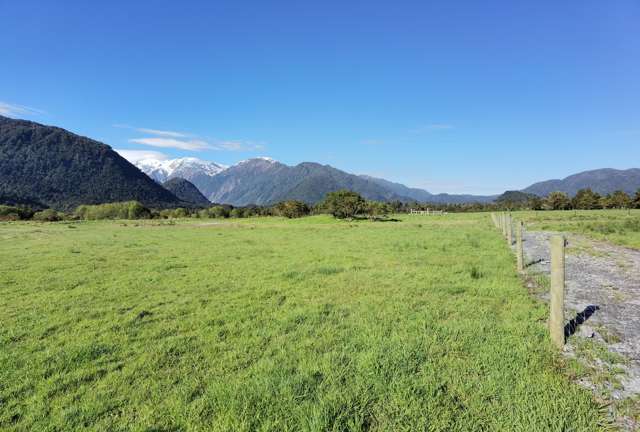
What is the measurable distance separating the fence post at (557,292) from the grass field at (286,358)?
0.77 feet

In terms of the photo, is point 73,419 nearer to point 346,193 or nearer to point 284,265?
point 284,265

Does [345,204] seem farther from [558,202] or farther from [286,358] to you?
[558,202]

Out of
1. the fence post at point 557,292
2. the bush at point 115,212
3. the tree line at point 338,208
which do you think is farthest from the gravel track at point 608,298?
the bush at point 115,212

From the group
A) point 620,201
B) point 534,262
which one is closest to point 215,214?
point 534,262

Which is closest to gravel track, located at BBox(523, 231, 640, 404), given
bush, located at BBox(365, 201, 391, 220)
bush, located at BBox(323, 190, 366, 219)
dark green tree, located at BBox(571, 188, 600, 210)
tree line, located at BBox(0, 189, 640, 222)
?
bush, located at BBox(323, 190, 366, 219)

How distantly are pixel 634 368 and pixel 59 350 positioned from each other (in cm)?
893

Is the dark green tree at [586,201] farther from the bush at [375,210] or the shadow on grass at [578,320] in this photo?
the shadow on grass at [578,320]

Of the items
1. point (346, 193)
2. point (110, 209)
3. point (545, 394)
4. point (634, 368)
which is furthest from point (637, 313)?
point (110, 209)

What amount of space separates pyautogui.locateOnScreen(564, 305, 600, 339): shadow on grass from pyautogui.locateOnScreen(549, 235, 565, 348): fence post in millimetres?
539

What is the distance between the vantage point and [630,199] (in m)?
82.9

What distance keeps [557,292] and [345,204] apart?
196 ft

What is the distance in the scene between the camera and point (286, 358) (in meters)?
5.07

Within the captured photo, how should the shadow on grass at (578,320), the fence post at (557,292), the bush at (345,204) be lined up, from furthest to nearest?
the bush at (345,204) → the shadow on grass at (578,320) → the fence post at (557,292)

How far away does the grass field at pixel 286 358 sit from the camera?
3674mm
